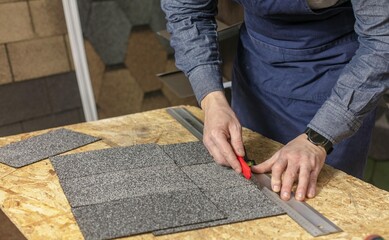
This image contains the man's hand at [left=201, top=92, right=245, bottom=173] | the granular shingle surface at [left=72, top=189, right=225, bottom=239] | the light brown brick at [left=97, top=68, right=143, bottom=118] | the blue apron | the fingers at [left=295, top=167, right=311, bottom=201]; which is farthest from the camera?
the light brown brick at [left=97, top=68, right=143, bottom=118]

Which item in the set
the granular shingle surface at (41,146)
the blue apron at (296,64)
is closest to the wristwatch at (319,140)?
the blue apron at (296,64)

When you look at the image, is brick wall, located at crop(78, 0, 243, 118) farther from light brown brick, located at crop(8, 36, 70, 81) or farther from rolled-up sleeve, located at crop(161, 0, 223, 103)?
rolled-up sleeve, located at crop(161, 0, 223, 103)

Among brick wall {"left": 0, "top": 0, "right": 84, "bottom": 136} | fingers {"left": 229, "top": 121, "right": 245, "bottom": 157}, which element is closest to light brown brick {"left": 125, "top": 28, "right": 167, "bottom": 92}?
brick wall {"left": 0, "top": 0, "right": 84, "bottom": 136}

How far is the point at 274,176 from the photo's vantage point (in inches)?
35.5

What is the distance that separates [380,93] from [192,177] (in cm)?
37

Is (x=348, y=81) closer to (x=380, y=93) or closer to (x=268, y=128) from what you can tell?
(x=380, y=93)

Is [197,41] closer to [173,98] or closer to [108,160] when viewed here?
[108,160]

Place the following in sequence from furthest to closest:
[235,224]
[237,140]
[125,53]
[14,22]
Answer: [125,53] < [14,22] < [237,140] < [235,224]

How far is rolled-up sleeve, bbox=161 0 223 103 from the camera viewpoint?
3.82 feet

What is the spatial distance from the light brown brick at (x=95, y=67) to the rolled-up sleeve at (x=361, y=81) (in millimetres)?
1435

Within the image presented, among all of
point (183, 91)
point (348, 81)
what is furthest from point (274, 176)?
point (183, 91)

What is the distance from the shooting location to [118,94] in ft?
7.69

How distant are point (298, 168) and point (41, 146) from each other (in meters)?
0.56

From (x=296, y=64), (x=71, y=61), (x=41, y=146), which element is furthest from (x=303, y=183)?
(x=71, y=61)
